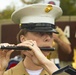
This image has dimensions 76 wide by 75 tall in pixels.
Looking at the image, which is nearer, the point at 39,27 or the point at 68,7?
the point at 39,27

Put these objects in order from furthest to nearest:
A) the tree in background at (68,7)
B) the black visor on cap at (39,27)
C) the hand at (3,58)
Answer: the tree in background at (68,7), the black visor on cap at (39,27), the hand at (3,58)

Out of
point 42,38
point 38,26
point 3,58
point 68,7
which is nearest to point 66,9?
point 68,7

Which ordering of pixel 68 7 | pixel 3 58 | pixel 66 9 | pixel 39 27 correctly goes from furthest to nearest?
1. pixel 68 7
2. pixel 66 9
3. pixel 39 27
4. pixel 3 58

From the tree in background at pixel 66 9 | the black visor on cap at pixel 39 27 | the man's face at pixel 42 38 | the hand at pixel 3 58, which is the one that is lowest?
the tree in background at pixel 66 9

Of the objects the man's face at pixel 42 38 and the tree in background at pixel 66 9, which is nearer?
Answer: the man's face at pixel 42 38

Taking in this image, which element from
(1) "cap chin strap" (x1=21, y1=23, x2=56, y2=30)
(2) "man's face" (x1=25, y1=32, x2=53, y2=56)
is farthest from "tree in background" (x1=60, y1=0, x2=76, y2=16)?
(2) "man's face" (x1=25, y1=32, x2=53, y2=56)

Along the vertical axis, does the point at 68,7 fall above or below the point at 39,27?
below

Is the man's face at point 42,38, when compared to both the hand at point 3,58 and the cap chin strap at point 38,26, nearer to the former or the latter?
the cap chin strap at point 38,26

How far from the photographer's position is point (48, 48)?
12.0ft

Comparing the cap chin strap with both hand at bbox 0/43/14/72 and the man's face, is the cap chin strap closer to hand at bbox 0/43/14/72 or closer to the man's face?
the man's face

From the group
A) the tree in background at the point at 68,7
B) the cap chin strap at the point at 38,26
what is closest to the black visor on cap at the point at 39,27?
the cap chin strap at the point at 38,26

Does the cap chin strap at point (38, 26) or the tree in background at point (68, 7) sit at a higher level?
the cap chin strap at point (38, 26)

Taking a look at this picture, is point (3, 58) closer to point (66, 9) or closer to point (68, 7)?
point (66, 9)

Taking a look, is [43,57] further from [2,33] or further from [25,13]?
[2,33]
